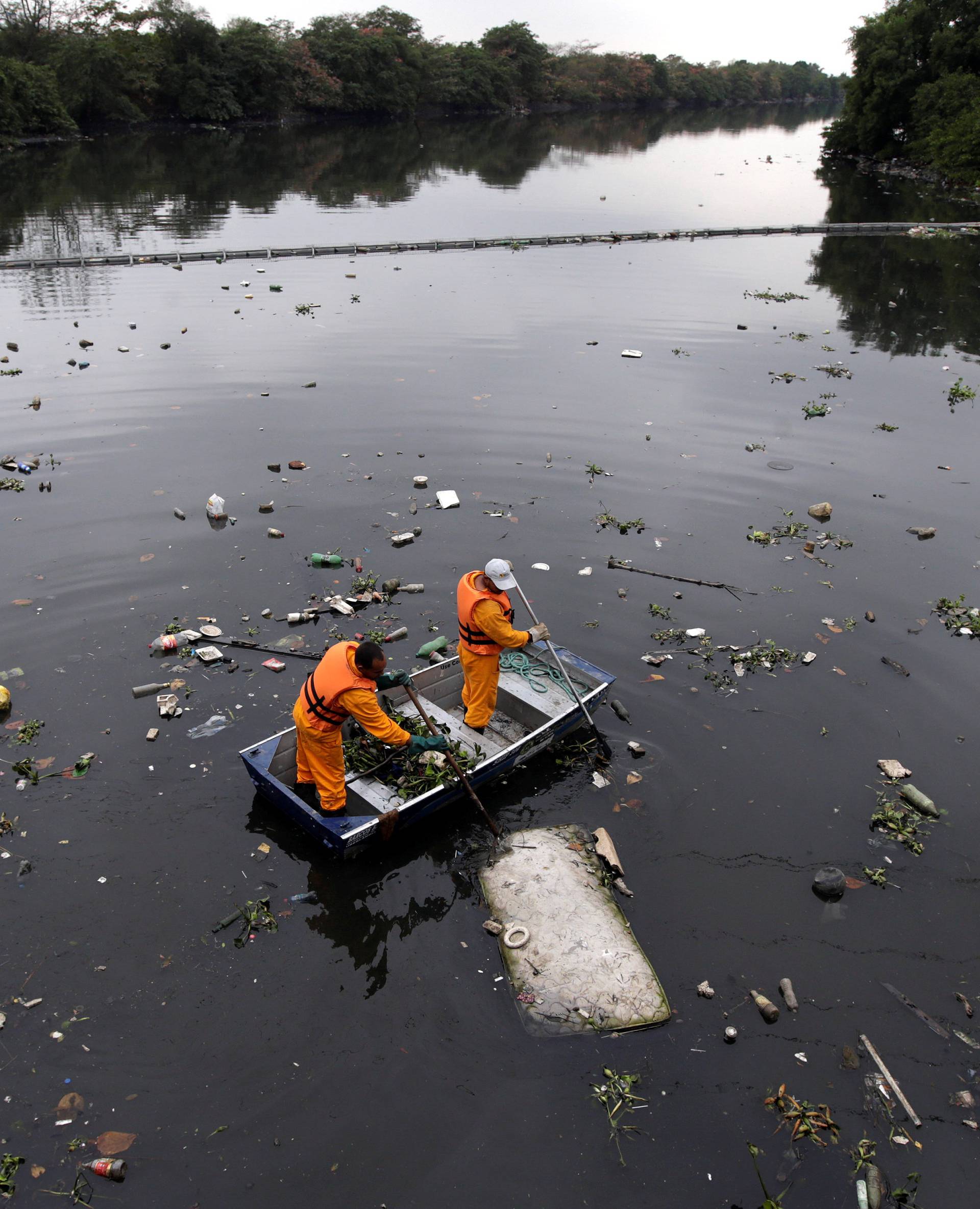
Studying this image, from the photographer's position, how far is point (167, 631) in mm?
10000

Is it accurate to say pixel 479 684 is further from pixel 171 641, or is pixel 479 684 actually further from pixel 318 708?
pixel 171 641

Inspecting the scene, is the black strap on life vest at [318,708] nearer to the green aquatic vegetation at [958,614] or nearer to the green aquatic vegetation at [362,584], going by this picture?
the green aquatic vegetation at [362,584]

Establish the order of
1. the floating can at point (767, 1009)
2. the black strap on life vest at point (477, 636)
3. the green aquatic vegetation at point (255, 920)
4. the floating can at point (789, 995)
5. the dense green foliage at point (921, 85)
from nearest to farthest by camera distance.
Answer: the floating can at point (767, 1009), the floating can at point (789, 995), the green aquatic vegetation at point (255, 920), the black strap on life vest at point (477, 636), the dense green foliage at point (921, 85)

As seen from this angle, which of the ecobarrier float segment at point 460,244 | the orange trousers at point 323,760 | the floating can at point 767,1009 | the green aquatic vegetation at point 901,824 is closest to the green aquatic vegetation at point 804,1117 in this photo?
the floating can at point 767,1009

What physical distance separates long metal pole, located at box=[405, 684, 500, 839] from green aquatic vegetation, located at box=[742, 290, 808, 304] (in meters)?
21.2

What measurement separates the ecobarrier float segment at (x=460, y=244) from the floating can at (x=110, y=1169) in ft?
85.8

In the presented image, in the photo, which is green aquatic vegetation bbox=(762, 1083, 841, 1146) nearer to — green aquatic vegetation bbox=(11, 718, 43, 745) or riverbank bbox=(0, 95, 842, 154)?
green aquatic vegetation bbox=(11, 718, 43, 745)

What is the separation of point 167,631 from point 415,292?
17624mm

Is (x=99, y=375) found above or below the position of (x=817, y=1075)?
above

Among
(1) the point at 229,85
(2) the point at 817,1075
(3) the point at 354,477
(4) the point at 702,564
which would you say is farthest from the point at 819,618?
(1) the point at 229,85

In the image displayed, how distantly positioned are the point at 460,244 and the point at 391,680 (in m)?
26.6

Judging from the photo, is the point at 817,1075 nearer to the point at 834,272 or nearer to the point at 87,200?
the point at 834,272

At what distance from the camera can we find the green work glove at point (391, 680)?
738 cm

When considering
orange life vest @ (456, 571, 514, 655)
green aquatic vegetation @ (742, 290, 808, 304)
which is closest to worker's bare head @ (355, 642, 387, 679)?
orange life vest @ (456, 571, 514, 655)
